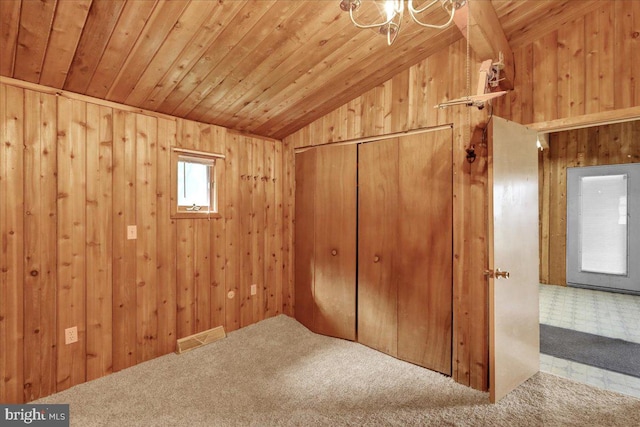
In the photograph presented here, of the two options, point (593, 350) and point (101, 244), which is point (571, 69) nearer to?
point (593, 350)

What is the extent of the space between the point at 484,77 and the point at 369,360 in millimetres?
2435

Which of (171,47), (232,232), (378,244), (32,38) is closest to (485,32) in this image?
(378,244)

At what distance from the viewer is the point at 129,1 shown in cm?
159

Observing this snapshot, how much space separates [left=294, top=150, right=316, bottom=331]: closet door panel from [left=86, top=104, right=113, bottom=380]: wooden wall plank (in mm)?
1839

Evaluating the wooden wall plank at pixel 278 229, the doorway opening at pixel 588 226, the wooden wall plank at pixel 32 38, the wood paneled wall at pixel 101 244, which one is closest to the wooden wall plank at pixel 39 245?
the wood paneled wall at pixel 101 244

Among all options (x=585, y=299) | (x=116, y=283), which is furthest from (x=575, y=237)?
(x=116, y=283)

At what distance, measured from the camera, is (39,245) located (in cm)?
215

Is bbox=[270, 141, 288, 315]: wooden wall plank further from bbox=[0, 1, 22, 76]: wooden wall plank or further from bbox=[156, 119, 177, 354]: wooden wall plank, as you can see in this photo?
bbox=[0, 1, 22, 76]: wooden wall plank

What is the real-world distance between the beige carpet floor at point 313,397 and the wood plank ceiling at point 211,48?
2.26 m

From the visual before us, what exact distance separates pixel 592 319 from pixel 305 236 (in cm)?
364

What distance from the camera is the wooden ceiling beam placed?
1777mm

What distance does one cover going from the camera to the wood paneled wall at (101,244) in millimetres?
2068

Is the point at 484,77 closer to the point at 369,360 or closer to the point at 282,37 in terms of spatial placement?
the point at 282,37

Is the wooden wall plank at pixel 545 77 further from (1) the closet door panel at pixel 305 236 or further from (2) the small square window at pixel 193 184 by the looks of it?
(2) the small square window at pixel 193 184
